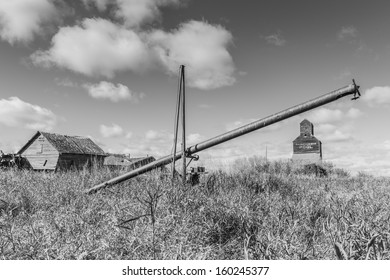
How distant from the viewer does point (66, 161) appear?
30.9 m

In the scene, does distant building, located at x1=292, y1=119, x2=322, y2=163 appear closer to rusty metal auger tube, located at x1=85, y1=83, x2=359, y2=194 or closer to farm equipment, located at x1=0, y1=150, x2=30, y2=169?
farm equipment, located at x1=0, y1=150, x2=30, y2=169

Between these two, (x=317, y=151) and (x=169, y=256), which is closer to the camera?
(x=169, y=256)

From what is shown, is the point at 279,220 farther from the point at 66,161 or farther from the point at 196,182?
the point at 66,161

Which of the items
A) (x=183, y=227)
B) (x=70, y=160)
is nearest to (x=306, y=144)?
(x=70, y=160)

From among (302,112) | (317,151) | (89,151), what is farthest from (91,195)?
(317,151)

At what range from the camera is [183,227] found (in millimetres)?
3242

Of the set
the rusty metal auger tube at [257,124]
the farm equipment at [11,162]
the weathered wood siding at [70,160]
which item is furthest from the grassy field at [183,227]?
the weathered wood siding at [70,160]

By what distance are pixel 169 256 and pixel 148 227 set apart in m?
0.72

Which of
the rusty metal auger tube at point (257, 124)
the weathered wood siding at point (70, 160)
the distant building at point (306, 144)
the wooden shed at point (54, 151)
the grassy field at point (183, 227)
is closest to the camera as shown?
the grassy field at point (183, 227)

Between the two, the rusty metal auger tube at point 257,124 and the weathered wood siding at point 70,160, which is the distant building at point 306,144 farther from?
the rusty metal auger tube at point 257,124

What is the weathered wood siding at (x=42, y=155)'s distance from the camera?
99.9ft

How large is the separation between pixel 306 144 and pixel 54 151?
3380cm

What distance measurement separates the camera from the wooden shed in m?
30.4

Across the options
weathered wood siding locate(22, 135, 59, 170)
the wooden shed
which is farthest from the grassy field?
weathered wood siding locate(22, 135, 59, 170)
